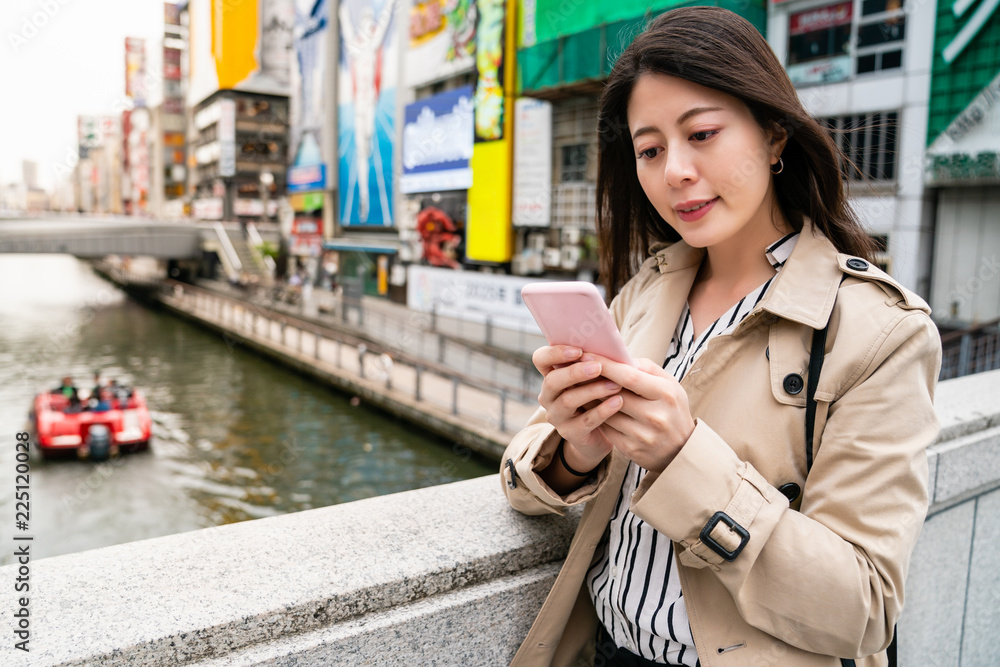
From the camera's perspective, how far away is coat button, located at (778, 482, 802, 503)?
1.10 metres

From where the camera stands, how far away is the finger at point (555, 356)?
3.38ft

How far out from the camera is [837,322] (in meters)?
1.10

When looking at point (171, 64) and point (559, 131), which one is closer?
point (559, 131)

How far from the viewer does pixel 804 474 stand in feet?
3.63

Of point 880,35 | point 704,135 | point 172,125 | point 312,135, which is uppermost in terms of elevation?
point 172,125

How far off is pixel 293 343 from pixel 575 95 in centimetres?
1220

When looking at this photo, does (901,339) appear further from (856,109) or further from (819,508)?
(856,109)

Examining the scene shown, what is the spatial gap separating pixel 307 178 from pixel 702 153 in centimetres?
3823

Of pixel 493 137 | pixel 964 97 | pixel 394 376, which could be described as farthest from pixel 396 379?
pixel 964 97

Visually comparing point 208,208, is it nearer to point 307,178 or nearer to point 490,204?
point 307,178

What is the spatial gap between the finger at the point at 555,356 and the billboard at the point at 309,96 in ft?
118

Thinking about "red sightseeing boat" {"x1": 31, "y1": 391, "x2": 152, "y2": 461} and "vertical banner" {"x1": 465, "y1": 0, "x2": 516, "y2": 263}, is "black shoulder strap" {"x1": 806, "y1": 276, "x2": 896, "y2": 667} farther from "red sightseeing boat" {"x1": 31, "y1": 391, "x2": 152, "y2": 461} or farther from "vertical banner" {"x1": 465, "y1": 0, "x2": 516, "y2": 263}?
"vertical banner" {"x1": 465, "y1": 0, "x2": 516, "y2": 263}

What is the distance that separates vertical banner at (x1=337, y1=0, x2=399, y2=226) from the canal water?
918 centimetres

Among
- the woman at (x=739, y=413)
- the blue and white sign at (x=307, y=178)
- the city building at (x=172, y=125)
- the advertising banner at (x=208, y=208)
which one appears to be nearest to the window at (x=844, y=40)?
the woman at (x=739, y=413)
